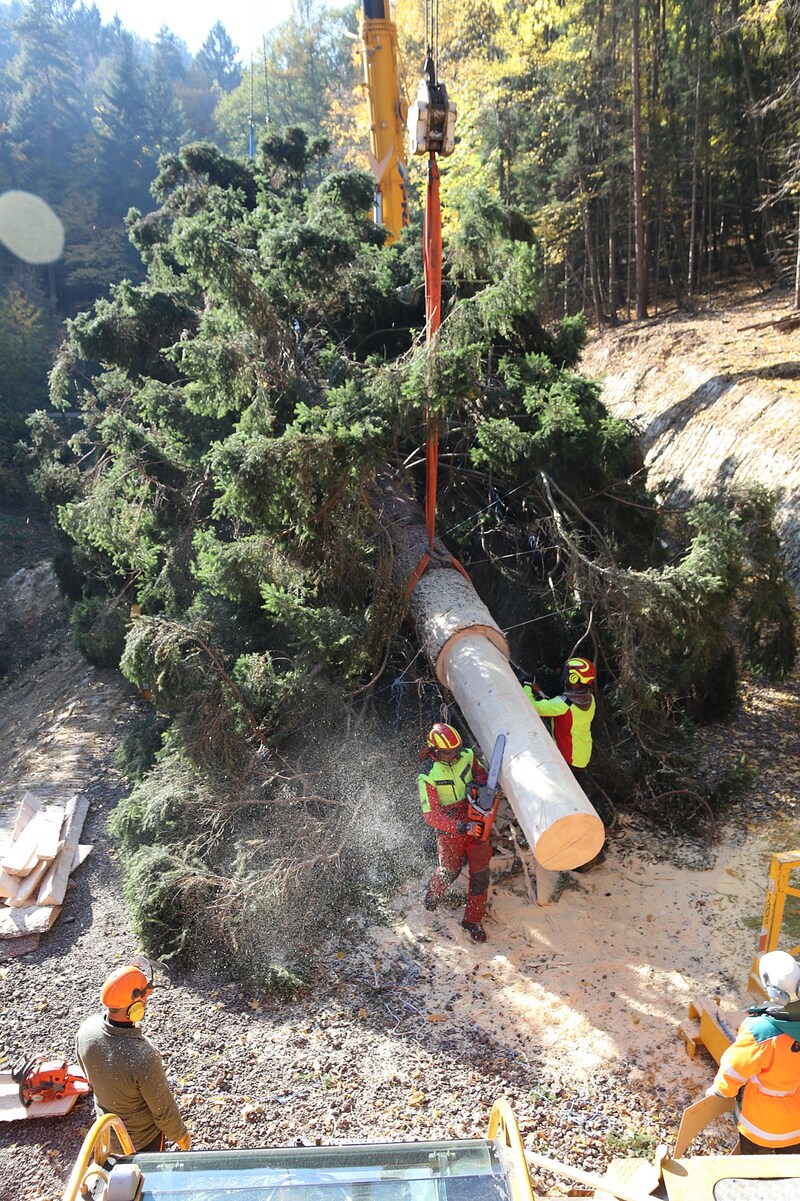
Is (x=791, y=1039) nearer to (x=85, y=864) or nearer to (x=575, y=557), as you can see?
(x=575, y=557)

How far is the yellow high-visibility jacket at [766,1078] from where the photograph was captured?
3.42 m

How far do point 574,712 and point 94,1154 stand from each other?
164 inches

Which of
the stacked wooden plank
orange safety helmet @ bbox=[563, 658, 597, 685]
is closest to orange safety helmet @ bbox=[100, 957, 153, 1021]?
the stacked wooden plank

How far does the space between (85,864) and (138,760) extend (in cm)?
116

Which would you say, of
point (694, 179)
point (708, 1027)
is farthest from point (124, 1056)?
point (694, 179)

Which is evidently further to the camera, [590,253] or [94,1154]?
[590,253]

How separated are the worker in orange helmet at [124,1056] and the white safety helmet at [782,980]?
2.62 meters

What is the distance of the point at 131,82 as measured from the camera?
46.3 m

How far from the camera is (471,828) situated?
5742mm

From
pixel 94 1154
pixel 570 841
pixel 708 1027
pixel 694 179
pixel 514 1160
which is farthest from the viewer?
pixel 694 179

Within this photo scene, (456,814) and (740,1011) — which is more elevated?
(456,814)

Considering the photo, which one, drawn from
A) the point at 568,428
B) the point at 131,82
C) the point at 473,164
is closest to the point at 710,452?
the point at 568,428

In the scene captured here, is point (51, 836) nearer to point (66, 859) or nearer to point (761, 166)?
point (66, 859)

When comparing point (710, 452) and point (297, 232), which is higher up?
point (297, 232)
